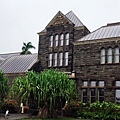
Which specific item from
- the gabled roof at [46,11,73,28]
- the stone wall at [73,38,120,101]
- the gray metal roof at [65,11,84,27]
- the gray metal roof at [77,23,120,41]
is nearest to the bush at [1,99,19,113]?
the stone wall at [73,38,120,101]

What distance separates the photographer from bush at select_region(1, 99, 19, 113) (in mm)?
26653

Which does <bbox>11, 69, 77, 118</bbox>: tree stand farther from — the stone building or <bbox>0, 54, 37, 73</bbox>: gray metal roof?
<bbox>0, 54, 37, 73</bbox>: gray metal roof

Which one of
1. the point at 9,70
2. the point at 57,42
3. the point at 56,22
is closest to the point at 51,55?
the point at 57,42

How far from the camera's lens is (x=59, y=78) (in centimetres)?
2081

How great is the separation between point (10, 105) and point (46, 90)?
889cm

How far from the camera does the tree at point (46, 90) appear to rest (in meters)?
20.2

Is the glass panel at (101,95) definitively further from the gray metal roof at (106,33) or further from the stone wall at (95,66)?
the gray metal roof at (106,33)

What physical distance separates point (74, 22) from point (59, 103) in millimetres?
13593

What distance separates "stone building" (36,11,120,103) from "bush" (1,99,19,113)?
20.4ft

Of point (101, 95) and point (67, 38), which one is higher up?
point (67, 38)

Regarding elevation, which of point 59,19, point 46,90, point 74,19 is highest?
point 74,19

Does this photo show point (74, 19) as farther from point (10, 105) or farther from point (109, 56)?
point (10, 105)

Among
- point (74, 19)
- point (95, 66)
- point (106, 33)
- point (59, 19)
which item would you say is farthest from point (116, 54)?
point (59, 19)

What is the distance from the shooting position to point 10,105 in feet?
89.6
